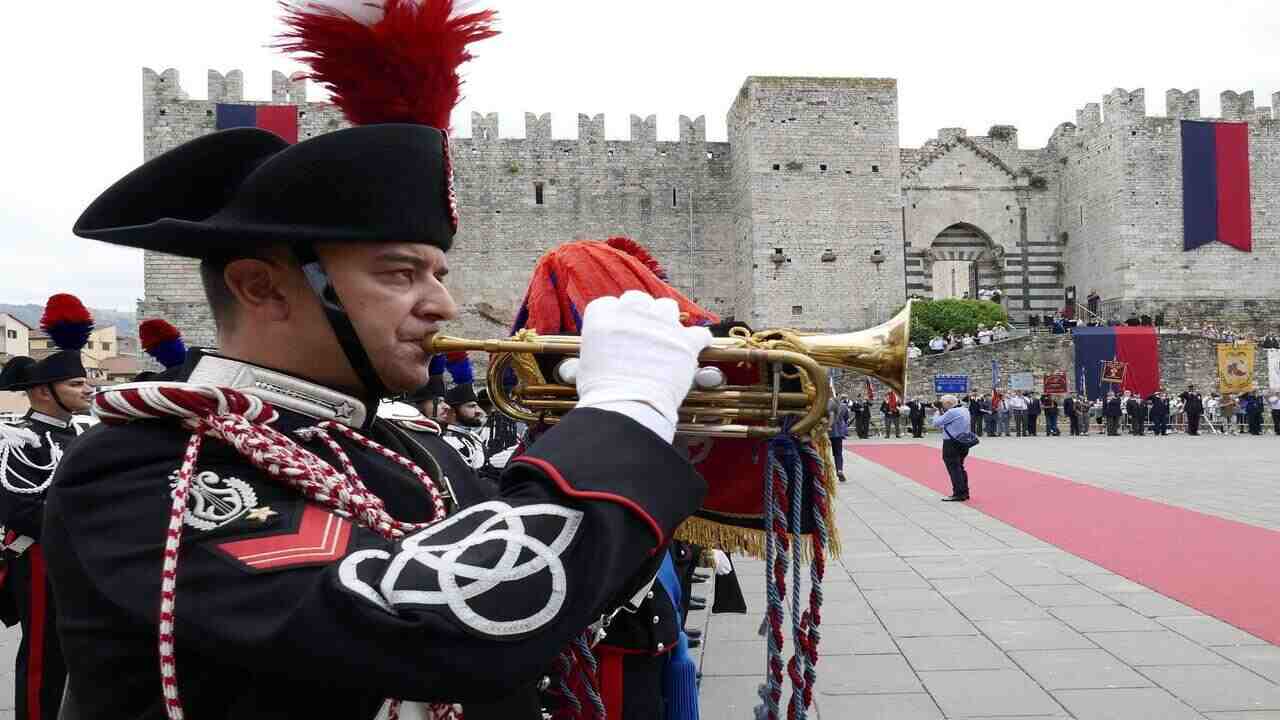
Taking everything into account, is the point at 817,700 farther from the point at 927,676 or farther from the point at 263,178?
the point at 263,178

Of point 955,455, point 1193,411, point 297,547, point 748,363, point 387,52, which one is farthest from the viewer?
point 1193,411

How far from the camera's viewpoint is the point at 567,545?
1.12 meters

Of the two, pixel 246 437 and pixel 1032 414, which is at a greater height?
pixel 246 437

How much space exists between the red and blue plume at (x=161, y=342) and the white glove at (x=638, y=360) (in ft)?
11.7

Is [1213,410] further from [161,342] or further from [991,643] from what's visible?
[161,342]

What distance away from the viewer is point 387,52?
1461mm

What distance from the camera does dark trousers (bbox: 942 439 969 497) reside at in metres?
11.3

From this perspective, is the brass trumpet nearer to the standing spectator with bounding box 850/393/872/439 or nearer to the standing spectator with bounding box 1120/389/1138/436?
the standing spectator with bounding box 850/393/872/439

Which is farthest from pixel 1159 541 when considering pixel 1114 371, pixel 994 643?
pixel 1114 371

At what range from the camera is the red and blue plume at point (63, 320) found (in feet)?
15.6

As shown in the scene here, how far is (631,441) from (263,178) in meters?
0.65

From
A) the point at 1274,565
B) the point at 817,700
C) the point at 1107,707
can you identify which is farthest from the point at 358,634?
the point at 1274,565

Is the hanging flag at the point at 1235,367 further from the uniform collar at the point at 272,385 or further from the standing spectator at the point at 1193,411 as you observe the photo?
the uniform collar at the point at 272,385

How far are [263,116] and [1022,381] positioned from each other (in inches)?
1089
